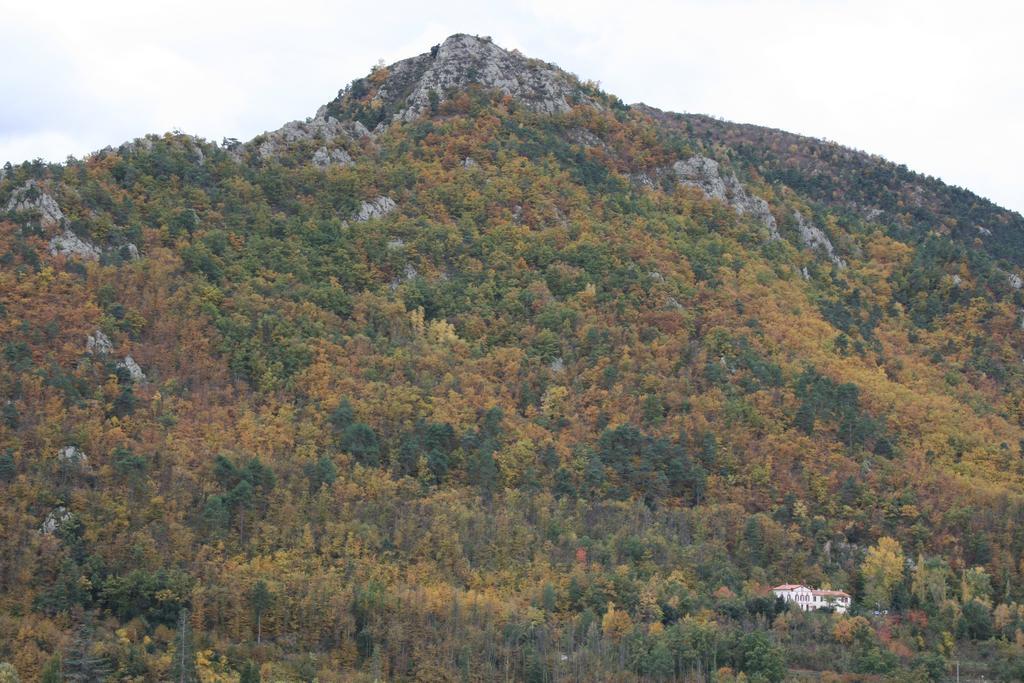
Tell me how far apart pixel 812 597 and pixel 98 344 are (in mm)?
45062

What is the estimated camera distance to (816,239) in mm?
130875

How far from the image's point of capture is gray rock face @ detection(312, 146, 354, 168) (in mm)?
122312

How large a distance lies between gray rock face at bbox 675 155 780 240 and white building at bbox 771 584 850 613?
48148 millimetres

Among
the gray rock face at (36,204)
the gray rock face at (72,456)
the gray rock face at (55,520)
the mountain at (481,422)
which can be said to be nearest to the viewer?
the mountain at (481,422)

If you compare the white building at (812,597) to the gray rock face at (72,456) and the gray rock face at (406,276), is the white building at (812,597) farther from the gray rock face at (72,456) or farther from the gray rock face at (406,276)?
the gray rock face at (72,456)

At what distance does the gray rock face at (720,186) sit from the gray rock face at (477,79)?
42.2 feet

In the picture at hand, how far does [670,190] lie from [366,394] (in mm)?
44930

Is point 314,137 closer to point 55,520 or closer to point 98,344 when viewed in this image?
point 98,344

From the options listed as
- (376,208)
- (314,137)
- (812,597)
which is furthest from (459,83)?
(812,597)

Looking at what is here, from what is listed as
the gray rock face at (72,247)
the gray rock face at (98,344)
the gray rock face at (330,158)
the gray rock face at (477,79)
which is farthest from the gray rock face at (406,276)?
the gray rock face at (477,79)

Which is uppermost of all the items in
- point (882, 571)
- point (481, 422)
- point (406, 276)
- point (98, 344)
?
point (406, 276)

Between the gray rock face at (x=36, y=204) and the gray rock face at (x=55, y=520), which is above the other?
the gray rock face at (x=36, y=204)

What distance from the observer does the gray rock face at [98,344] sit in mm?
91875

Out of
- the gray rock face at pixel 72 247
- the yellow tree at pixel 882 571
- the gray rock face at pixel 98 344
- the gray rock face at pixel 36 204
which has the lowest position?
the yellow tree at pixel 882 571
